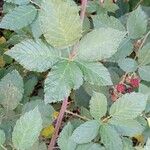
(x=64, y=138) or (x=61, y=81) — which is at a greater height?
(x=61, y=81)

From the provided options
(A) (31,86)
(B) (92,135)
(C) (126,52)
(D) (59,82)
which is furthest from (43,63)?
(A) (31,86)

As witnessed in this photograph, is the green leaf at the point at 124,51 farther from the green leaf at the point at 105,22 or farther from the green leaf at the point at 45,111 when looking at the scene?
the green leaf at the point at 45,111

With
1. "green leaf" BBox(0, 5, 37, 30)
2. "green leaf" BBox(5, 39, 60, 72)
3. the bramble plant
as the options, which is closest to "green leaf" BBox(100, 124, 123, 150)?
the bramble plant

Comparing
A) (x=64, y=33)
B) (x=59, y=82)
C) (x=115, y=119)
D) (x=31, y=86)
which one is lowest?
(x=31, y=86)

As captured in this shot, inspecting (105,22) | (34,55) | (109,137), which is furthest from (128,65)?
(34,55)

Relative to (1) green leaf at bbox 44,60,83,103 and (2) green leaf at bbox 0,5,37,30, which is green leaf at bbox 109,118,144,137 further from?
(2) green leaf at bbox 0,5,37,30

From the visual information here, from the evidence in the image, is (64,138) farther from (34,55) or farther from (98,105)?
(34,55)

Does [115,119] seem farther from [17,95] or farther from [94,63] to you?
[17,95]
